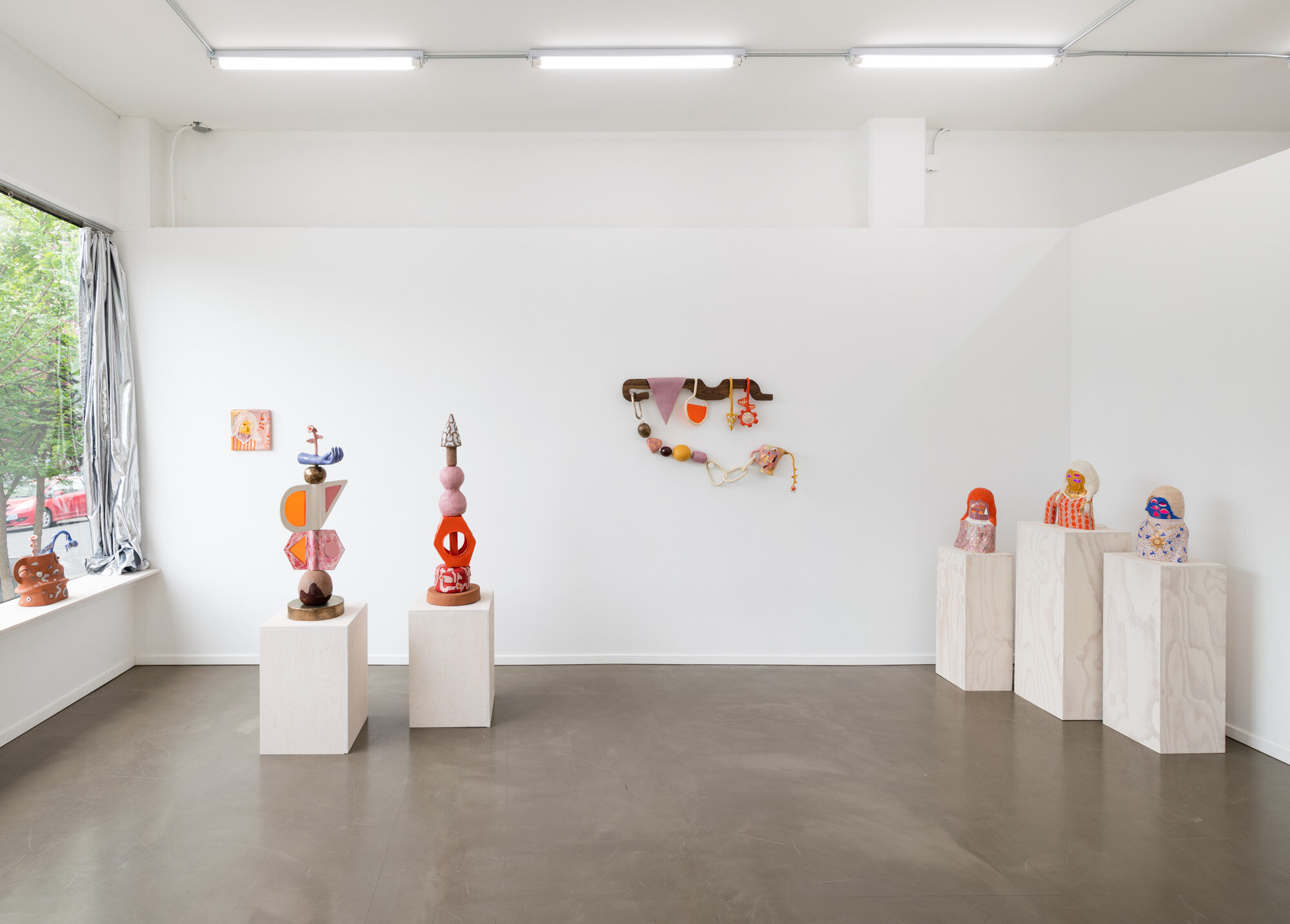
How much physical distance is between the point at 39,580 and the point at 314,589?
1.52m

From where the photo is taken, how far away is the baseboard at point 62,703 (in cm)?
308

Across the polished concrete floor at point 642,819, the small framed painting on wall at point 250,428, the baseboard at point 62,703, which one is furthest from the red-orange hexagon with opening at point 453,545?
the baseboard at point 62,703

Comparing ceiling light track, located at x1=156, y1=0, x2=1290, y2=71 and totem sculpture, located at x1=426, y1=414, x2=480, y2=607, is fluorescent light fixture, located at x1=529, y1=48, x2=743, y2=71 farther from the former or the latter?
totem sculpture, located at x1=426, y1=414, x2=480, y2=607

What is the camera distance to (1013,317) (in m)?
4.14

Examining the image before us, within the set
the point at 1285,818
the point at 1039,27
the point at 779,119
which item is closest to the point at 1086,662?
the point at 1285,818

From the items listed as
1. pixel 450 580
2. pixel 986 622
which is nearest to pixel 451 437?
pixel 450 580

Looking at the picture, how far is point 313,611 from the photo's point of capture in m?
2.98

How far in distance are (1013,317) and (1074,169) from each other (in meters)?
1.22

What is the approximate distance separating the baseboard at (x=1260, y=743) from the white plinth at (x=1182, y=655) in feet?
0.50

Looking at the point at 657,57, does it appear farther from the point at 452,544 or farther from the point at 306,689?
the point at 306,689

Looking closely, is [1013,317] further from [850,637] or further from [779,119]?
[850,637]

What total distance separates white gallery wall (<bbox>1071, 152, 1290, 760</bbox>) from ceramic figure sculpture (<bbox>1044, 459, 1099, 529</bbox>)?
1.41 feet

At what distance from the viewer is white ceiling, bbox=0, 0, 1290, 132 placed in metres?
3.12

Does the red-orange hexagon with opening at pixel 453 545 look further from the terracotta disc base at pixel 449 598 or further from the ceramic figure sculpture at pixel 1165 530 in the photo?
the ceramic figure sculpture at pixel 1165 530
